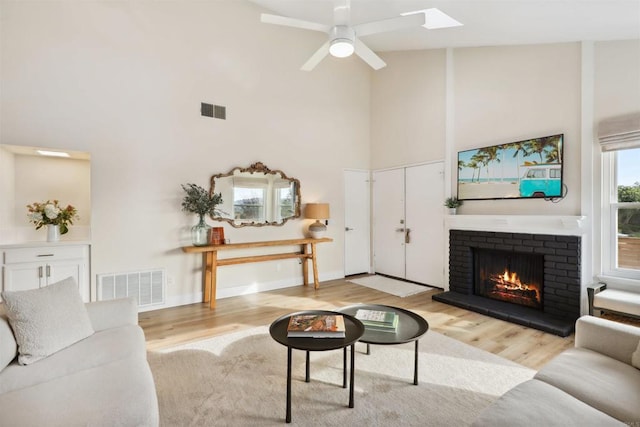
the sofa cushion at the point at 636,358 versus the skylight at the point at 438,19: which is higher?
the skylight at the point at 438,19

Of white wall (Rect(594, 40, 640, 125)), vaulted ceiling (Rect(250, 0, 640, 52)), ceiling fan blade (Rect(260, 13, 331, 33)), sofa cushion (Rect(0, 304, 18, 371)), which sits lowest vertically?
sofa cushion (Rect(0, 304, 18, 371))

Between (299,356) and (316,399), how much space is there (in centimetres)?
61

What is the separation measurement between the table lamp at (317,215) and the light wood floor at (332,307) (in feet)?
2.96

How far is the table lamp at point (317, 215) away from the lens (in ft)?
16.7

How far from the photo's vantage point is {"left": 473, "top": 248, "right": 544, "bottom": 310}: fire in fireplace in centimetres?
390

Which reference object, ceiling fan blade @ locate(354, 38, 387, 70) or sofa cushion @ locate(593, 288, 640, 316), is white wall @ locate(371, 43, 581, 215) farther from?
ceiling fan blade @ locate(354, 38, 387, 70)

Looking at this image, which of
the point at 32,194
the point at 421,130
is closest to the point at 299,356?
the point at 32,194

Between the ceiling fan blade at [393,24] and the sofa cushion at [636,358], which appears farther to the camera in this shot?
the ceiling fan blade at [393,24]

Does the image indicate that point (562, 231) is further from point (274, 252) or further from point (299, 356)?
point (274, 252)

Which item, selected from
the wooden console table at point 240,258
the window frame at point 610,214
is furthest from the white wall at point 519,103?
the wooden console table at point 240,258

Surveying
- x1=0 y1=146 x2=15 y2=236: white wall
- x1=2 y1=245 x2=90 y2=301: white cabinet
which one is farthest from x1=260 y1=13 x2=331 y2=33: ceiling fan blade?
x1=2 y1=245 x2=90 y2=301: white cabinet

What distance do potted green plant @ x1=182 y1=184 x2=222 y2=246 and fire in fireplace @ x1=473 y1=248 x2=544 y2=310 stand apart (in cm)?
378

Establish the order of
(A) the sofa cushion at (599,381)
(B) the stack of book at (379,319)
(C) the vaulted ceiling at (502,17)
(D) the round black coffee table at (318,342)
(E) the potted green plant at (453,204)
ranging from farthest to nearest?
(E) the potted green plant at (453,204) < (C) the vaulted ceiling at (502,17) < (B) the stack of book at (379,319) < (D) the round black coffee table at (318,342) < (A) the sofa cushion at (599,381)

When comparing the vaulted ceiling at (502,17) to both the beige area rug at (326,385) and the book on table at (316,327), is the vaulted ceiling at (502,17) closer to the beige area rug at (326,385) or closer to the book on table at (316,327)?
the book on table at (316,327)
